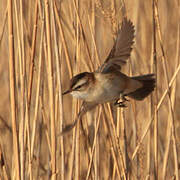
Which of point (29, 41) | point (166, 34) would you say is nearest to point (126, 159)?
point (29, 41)

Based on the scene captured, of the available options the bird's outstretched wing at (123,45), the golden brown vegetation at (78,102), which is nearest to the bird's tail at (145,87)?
the golden brown vegetation at (78,102)

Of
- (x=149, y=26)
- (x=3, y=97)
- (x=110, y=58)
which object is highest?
(x=149, y=26)

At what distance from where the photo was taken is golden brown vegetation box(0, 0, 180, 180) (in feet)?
6.00

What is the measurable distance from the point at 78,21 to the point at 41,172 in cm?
152

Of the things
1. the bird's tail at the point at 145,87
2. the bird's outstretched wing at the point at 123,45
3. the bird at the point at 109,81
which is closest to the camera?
the bird at the point at 109,81

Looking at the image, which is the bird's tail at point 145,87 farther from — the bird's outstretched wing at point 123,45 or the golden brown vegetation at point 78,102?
the bird's outstretched wing at point 123,45

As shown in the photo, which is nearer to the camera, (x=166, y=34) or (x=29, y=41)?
(x=29, y=41)

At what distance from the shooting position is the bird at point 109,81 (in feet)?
5.85

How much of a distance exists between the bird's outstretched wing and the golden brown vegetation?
0.20ft

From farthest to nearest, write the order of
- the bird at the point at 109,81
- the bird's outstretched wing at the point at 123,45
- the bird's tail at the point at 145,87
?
the bird's tail at the point at 145,87
the bird's outstretched wing at the point at 123,45
the bird at the point at 109,81

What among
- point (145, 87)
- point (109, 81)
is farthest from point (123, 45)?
point (145, 87)

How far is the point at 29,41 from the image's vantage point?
2.30m

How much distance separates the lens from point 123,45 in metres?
1.92

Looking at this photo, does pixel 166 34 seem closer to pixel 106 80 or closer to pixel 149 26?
pixel 149 26
